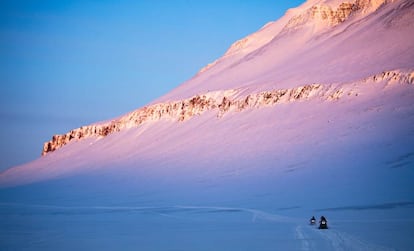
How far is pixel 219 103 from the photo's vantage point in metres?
92.1

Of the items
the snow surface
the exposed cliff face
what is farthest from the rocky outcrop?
the exposed cliff face

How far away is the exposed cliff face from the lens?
232 ft

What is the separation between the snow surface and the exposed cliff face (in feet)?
2.95

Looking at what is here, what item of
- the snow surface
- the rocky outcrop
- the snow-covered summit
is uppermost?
the rocky outcrop

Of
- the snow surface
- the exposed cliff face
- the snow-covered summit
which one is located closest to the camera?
the snow surface

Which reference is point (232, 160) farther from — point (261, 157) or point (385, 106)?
point (385, 106)

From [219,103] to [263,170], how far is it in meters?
→ 34.6

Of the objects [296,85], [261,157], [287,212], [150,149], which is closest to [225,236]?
[287,212]

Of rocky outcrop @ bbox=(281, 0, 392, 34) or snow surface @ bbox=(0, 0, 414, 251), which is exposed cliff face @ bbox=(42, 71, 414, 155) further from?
rocky outcrop @ bbox=(281, 0, 392, 34)

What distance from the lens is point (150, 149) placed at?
8756cm

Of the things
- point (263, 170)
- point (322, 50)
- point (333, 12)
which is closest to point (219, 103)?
point (322, 50)

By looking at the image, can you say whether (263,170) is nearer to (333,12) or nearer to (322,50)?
(322,50)

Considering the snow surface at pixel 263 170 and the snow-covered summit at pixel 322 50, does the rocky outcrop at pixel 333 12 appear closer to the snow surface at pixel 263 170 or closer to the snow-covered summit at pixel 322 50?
the snow-covered summit at pixel 322 50

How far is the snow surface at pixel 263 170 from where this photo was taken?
26281 millimetres
